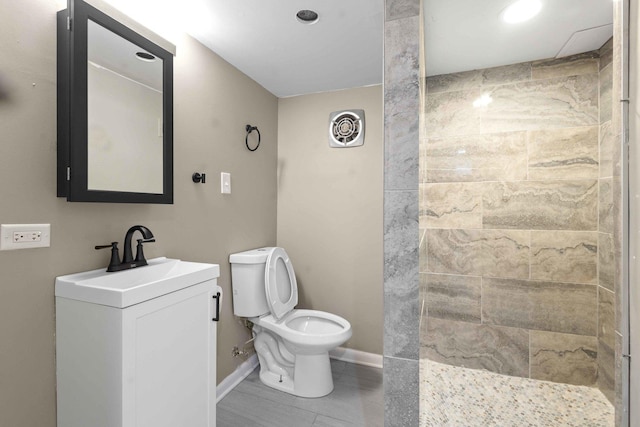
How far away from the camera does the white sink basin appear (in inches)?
41.4

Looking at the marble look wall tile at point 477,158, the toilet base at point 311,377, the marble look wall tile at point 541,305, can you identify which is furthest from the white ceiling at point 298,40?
the toilet base at point 311,377

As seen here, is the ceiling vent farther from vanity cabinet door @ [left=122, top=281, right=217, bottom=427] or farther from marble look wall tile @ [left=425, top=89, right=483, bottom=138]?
vanity cabinet door @ [left=122, top=281, right=217, bottom=427]

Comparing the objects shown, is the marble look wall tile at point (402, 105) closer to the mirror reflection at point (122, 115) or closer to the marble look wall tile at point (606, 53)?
the marble look wall tile at point (606, 53)

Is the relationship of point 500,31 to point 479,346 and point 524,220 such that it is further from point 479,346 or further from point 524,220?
point 479,346

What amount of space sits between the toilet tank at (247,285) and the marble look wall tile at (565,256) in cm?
172

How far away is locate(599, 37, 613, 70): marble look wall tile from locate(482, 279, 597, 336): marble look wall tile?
0.89m

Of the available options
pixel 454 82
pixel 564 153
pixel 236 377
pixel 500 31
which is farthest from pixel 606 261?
pixel 236 377

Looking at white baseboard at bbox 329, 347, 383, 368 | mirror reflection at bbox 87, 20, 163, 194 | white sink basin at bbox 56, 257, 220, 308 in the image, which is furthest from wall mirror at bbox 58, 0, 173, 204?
white baseboard at bbox 329, 347, 383, 368

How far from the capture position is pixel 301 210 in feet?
9.03

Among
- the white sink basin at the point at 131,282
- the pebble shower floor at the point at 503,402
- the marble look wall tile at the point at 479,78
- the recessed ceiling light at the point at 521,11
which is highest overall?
the recessed ceiling light at the point at 521,11

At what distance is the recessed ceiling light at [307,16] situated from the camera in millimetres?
1608

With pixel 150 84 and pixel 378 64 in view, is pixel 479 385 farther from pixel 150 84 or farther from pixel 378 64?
pixel 150 84

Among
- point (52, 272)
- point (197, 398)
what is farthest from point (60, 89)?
point (197, 398)

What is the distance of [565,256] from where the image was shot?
1.51 metres
